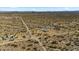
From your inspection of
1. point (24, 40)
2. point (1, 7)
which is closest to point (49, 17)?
point (24, 40)

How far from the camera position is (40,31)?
56.0 inches

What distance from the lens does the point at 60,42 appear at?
141 centimetres

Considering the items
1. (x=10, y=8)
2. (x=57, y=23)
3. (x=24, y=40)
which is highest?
(x=10, y=8)

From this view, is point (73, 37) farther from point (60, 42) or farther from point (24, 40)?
point (24, 40)

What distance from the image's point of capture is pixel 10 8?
55.5 inches

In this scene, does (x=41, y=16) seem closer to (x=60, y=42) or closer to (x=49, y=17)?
(x=49, y=17)

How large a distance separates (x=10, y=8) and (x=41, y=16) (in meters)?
0.25

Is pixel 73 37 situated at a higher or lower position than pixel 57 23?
lower

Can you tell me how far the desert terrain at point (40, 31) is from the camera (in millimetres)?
1396

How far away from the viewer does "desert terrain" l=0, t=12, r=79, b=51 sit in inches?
54.9
